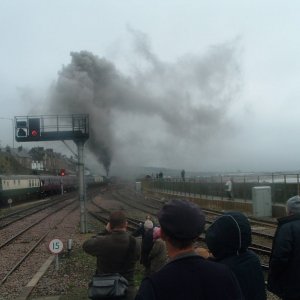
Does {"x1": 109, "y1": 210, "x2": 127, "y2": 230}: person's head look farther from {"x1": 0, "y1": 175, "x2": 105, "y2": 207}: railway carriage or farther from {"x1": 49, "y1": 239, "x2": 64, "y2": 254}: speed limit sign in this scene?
{"x1": 0, "y1": 175, "x2": 105, "y2": 207}: railway carriage

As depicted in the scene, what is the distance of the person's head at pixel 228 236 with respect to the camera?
10.3 feet

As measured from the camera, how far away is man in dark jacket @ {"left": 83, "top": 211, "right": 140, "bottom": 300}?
4.41 metres

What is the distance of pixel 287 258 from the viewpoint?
3975 mm

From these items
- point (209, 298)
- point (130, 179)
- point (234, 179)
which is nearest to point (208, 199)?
point (234, 179)

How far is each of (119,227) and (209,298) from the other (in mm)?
2255

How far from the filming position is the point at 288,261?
4.00 meters

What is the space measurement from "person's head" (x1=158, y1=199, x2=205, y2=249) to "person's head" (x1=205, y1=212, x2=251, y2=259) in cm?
69

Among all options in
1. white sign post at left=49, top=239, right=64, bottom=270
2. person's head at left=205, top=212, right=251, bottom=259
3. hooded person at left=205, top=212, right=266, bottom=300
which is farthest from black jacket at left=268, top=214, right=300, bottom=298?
→ white sign post at left=49, top=239, right=64, bottom=270

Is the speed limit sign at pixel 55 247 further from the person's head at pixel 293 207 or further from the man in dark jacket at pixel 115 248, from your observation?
the person's head at pixel 293 207

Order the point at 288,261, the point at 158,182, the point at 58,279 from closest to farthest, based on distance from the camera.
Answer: the point at 288,261
the point at 58,279
the point at 158,182

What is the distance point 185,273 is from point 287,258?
1971 mm

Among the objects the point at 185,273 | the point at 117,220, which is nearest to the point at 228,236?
the point at 185,273

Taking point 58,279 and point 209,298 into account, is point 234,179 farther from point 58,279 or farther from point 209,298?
point 209,298

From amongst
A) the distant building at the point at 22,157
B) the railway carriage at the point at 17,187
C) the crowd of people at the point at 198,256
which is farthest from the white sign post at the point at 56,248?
the distant building at the point at 22,157
